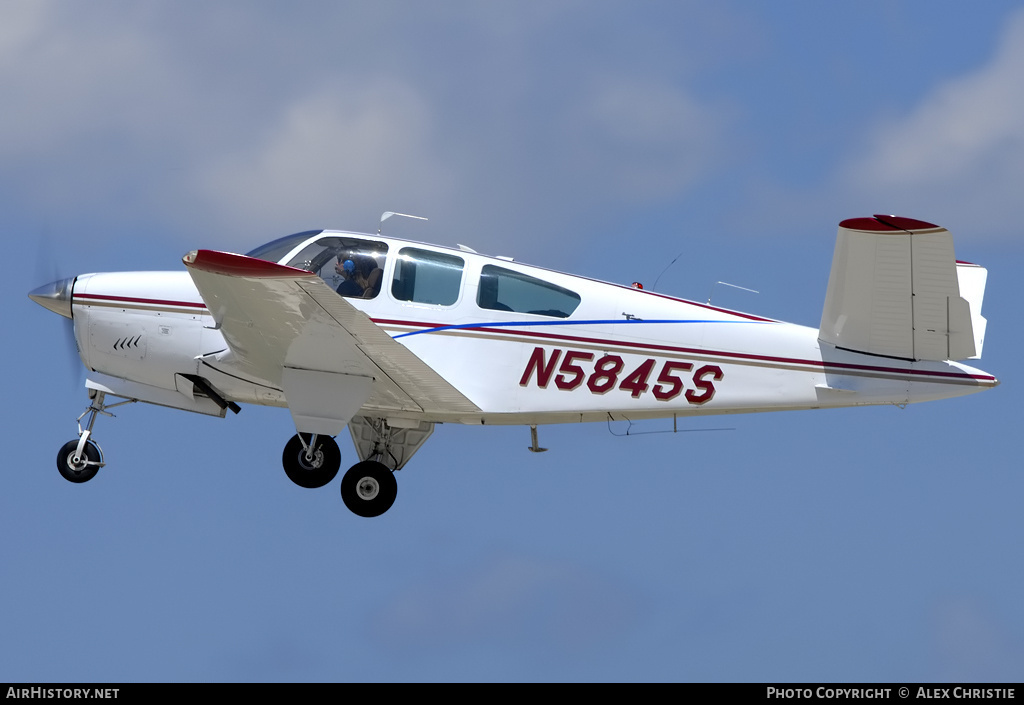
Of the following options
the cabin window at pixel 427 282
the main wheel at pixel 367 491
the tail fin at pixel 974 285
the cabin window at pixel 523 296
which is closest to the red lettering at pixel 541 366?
the cabin window at pixel 523 296

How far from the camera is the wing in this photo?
1249 centimetres

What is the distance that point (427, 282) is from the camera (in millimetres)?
14078

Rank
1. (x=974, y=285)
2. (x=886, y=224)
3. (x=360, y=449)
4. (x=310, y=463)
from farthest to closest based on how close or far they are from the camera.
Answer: (x=360, y=449) → (x=310, y=463) → (x=974, y=285) → (x=886, y=224)

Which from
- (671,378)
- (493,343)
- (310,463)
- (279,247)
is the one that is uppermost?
(279,247)

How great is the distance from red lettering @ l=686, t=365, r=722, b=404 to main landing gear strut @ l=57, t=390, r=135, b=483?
5789mm

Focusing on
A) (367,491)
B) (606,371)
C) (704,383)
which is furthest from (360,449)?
(704,383)

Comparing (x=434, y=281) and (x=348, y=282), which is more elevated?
(x=434, y=281)

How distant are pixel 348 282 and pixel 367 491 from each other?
215 centimetres

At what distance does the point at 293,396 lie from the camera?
13.7 metres

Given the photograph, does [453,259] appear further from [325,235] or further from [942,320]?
[942,320]

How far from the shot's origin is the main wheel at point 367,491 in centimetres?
1465

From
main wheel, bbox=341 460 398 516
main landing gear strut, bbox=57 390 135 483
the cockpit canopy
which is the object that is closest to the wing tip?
the cockpit canopy

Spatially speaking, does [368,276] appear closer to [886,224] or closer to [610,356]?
[610,356]

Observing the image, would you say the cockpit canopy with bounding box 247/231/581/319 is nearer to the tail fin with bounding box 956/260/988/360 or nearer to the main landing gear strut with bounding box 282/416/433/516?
the main landing gear strut with bounding box 282/416/433/516
